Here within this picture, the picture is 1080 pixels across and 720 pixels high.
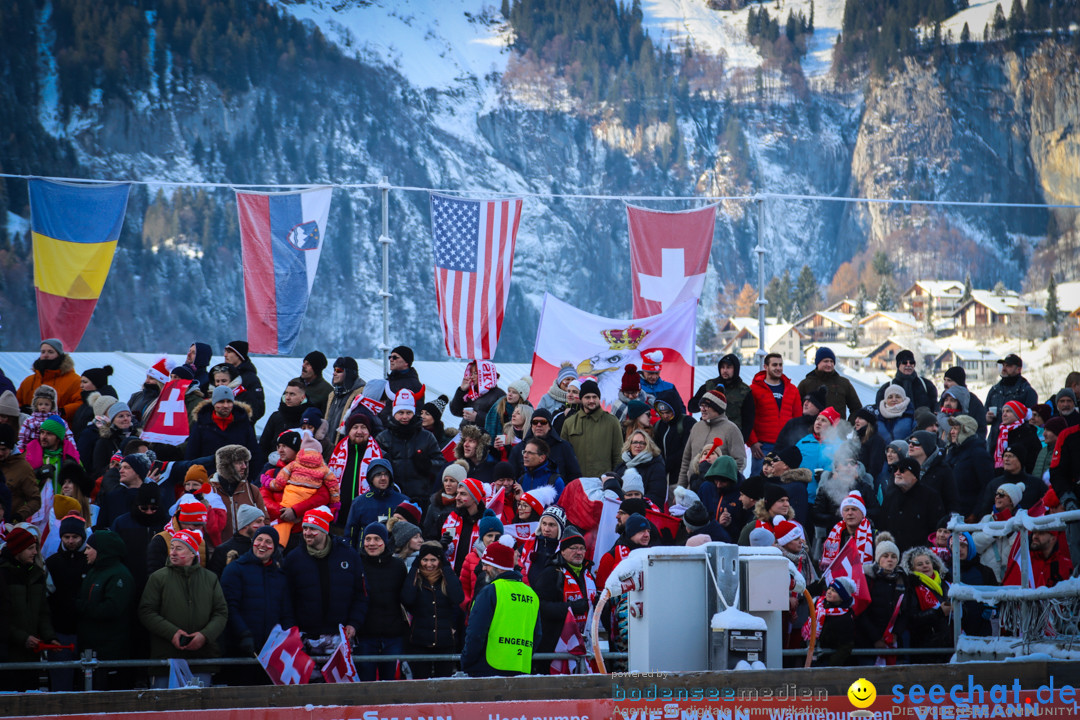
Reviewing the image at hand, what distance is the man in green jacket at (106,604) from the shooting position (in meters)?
6.91

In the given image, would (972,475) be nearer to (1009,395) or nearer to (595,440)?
(1009,395)

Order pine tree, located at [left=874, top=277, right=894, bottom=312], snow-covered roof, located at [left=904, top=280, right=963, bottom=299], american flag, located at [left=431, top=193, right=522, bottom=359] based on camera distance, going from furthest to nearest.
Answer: snow-covered roof, located at [left=904, top=280, right=963, bottom=299] → pine tree, located at [left=874, top=277, right=894, bottom=312] → american flag, located at [left=431, top=193, right=522, bottom=359]

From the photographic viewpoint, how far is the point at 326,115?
284 ft

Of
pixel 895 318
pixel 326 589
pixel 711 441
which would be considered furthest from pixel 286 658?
pixel 895 318

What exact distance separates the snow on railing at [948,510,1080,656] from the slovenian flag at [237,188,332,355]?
7.36m

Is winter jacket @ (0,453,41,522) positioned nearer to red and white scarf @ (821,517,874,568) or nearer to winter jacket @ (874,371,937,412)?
red and white scarf @ (821,517,874,568)

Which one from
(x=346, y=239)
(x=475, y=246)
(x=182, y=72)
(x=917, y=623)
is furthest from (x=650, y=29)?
(x=917, y=623)

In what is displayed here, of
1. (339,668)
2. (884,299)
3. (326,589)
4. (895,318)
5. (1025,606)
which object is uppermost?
(1025,606)

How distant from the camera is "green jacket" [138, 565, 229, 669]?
683cm

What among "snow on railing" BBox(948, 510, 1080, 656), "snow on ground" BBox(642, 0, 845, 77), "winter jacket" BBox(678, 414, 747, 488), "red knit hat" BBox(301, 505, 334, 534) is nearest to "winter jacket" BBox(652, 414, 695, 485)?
"winter jacket" BBox(678, 414, 747, 488)

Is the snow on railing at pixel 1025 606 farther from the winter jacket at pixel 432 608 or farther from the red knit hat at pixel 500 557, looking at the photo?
the winter jacket at pixel 432 608

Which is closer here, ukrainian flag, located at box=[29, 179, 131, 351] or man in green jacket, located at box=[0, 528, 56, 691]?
man in green jacket, located at box=[0, 528, 56, 691]

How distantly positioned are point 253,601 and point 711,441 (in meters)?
3.92

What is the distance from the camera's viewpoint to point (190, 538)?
23.2ft
